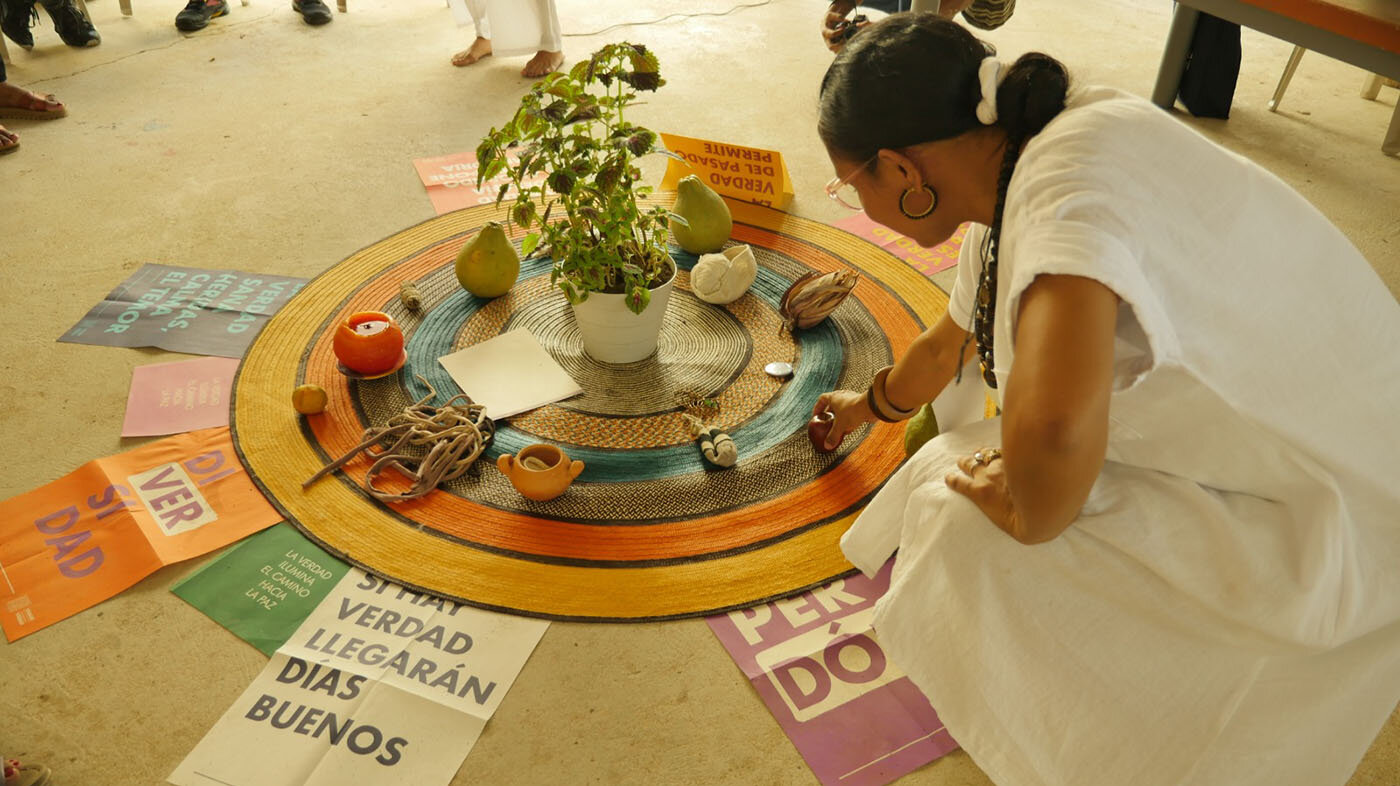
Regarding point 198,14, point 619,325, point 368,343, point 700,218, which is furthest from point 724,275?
point 198,14

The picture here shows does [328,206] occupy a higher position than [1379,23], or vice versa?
[1379,23]

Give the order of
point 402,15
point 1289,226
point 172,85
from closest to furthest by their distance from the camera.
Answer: point 1289,226
point 172,85
point 402,15

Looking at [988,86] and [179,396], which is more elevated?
[988,86]

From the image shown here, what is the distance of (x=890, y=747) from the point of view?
4.48 feet

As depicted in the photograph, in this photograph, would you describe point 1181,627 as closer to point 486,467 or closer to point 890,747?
point 890,747

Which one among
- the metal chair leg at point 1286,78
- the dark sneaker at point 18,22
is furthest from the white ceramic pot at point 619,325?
the dark sneaker at point 18,22

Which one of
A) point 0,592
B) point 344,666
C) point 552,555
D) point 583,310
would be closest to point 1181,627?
point 552,555

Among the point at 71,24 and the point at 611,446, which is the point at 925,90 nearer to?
the point at 611,446

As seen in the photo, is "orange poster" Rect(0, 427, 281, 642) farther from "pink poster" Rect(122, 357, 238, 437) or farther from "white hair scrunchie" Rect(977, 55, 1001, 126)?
"white hair scrunchie" Rect(977, 55, 1001, 126)

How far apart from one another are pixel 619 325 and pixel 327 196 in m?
1.17

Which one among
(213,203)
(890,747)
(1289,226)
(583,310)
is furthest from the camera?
(213,203)

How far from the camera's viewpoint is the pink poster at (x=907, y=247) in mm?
2414

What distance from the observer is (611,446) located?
186cm

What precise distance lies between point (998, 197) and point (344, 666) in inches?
→ 43.5
